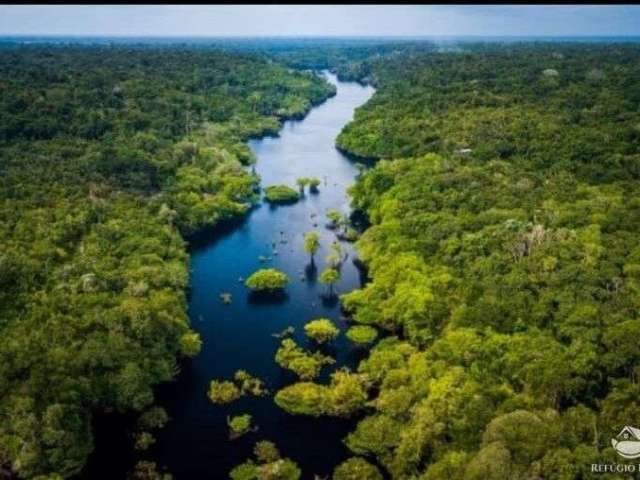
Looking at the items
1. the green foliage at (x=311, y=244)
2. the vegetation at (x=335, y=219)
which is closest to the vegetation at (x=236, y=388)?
the green foliage at (x=311, y=244)

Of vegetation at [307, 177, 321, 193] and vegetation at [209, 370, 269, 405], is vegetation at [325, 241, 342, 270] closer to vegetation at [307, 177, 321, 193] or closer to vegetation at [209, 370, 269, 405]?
vegetation at [209, 370, 269, 405]

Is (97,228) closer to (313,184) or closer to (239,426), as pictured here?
(239,426)

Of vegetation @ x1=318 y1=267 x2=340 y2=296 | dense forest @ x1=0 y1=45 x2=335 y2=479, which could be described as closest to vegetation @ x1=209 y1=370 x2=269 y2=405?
dense forest @ x1=0 y1=45 x2=335 y2=479

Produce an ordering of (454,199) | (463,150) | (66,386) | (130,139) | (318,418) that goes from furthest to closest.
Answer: (130,139) < (463,150) < (454,199) < (318,418) < (66,386)

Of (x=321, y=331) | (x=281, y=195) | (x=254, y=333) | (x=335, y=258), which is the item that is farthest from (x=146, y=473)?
(x=281, y=195)

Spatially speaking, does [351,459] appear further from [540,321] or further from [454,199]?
[454,199]

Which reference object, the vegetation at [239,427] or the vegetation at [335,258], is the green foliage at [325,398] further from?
the vegetation at [335,258]

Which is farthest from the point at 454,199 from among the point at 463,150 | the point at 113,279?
the point at 113,279
